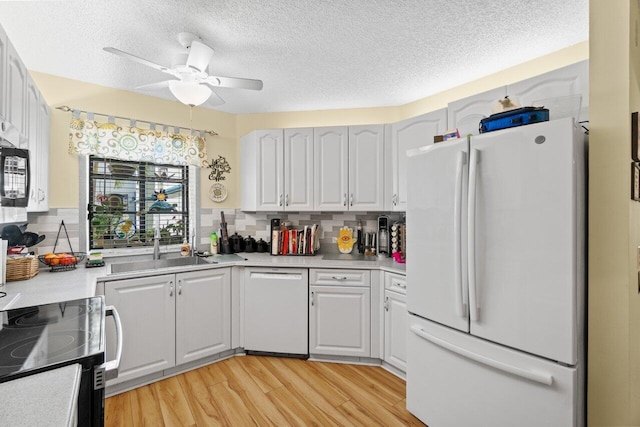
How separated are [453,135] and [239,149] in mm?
2464

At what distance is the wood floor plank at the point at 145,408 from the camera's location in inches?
77.0

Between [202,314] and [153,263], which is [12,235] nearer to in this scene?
[153,263]

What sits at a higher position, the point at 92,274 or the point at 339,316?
the point at 92,274

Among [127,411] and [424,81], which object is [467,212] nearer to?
[424,81]

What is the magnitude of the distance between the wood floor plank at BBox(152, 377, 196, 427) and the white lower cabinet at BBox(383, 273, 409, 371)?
1501mm

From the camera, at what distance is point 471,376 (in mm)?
1595

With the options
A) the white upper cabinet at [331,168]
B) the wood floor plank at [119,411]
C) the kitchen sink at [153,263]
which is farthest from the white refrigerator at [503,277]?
the kitchen sink at [153,263]

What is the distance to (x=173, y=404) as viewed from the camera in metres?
2.13

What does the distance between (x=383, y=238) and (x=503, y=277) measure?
1.58 m

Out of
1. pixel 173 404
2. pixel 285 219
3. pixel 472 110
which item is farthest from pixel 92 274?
pixel 472 110

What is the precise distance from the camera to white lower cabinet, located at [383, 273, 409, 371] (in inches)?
94.8

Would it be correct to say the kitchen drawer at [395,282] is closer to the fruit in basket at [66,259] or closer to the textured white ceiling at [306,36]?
the textured white ceiling at [306,36]

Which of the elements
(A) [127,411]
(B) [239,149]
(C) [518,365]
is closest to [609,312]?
(C) [518,365]

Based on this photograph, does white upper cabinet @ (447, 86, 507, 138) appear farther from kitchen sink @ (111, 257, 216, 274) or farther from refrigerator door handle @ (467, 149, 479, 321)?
kitchen sink @ (111, 257, 216, 274)
